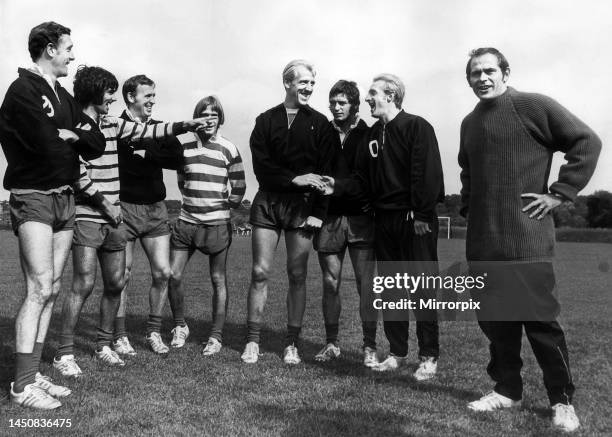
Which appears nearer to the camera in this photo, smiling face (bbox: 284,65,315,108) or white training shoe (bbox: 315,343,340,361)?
smiling face (bbox: 284,65,315,108)

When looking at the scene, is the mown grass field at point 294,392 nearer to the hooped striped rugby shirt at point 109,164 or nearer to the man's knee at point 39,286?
the man's knee at point 39,286

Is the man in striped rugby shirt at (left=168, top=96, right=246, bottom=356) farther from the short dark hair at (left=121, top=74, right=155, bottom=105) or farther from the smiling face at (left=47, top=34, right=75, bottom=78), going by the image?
the smiling face at (left=47, top=34, right=75, bottom=78)

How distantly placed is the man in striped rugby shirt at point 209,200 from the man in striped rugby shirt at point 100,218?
0.68 meters

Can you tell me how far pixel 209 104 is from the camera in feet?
18.7

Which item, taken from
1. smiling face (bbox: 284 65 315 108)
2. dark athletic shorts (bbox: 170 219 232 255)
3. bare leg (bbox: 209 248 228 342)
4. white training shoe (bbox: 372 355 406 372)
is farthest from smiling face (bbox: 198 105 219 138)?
white training shoe (bbox: 372 355 406 372)

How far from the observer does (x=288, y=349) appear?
5.40 m

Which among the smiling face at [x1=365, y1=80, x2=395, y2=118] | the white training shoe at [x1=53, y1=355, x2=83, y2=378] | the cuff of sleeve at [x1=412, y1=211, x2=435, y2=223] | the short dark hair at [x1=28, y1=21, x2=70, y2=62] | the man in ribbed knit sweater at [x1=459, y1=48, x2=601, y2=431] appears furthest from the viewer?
the smiling face at [x1=365, y1=80, x2=395, y2=118]

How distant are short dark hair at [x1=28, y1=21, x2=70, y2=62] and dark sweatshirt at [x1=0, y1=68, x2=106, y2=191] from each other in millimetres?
169

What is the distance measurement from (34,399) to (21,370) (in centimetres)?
22

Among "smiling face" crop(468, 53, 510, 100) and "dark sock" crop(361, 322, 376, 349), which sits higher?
"smiling face" crop(468, 53, 510, 100)

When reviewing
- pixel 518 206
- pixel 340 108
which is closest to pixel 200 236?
pixel 340 108

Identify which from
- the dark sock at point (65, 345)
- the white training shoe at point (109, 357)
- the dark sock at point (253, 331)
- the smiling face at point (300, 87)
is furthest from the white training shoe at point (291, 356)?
the smiling face at point (300, 87)

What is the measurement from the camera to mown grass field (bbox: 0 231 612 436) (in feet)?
12.2

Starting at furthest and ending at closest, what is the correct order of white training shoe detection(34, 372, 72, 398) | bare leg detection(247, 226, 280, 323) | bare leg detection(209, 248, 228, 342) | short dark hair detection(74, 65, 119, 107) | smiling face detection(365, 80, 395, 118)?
1. bare leg detection(209, 248, 228, 342)
2. bare leg detection(247, 226, 280, 323)
3. smiling face detection(365, 80, 395, 118)
4. short dark hair detection(74, 65, 119, 107)
5. white training shoe detection(34, 372, 72, 398)
